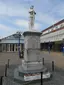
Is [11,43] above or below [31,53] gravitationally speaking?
above

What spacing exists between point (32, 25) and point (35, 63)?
9.17 feet

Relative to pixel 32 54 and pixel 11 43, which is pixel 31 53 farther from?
pixel 11 43

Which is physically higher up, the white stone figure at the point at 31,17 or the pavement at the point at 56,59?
the white stone figure at the point at 31,17

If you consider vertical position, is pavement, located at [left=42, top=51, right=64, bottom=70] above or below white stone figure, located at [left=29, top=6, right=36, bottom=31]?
below

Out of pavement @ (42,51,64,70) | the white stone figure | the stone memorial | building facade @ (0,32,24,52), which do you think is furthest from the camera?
building facade @ (0,32,24,52)

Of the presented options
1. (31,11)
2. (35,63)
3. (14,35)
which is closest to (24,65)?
(35,63)

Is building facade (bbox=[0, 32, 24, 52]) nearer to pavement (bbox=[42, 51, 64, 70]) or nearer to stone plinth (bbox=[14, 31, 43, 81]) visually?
pavement (bbox=[42, 51, 64, 70])

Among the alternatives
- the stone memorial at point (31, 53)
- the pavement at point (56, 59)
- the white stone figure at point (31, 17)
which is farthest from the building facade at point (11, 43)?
the stone memorial at point (31, 53)

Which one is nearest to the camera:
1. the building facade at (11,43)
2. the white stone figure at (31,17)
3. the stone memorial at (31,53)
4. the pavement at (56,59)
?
the stone memorial at (31,53)

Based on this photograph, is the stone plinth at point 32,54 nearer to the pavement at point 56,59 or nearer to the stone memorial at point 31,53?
the stone memorial at point 31,53

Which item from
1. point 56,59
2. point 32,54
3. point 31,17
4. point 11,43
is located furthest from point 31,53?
point 11,43

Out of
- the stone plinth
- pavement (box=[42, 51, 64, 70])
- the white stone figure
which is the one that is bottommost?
pavement (box=[42, 51, 64, 70])

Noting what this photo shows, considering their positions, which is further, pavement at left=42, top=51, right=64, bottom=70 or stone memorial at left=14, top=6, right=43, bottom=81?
pavement at left=42, top=51, right=64, bottom=70

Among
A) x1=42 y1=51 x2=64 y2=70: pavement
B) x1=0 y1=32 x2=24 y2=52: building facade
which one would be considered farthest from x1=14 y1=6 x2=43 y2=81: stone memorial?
x1=0 y1=32 x2=24 y2=52: building facade
